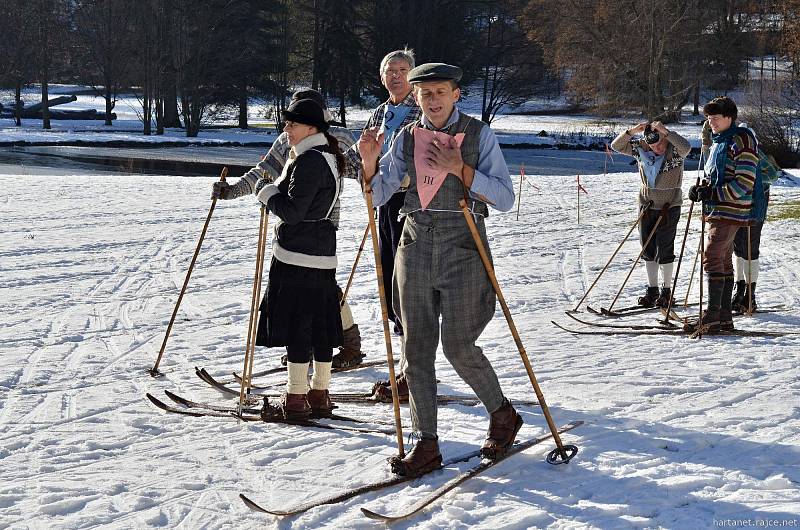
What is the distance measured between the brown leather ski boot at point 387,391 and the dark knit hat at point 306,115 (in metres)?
1.55

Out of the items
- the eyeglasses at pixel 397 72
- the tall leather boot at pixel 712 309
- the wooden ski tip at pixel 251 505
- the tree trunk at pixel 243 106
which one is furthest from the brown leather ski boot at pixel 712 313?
the tree trunk at pixel 243 106

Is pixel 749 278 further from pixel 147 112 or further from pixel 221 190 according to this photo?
pixel 147 112

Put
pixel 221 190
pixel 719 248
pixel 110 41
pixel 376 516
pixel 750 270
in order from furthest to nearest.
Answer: pixel 110 41
pixel 750 270
pixel 719 248
pixel 221 190
pixel 376 516

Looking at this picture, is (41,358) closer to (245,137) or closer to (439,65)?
(439,65)

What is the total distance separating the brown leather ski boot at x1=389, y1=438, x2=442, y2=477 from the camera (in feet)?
14.2

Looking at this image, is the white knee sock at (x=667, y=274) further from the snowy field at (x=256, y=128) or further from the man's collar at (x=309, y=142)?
the snowy field at (x=256, y=128)

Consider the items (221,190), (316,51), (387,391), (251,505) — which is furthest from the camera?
(316,51)

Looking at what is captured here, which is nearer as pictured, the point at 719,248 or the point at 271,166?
the point at 271,166

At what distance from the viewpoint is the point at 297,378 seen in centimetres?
524

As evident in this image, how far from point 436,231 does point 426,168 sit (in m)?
0.28

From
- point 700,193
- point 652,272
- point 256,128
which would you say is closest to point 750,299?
point 652,272

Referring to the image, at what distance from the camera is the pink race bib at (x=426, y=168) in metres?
4.21

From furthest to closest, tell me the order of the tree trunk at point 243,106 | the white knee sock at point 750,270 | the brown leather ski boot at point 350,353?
the tree trunk at point 243,106
the white knee sock at point 750,270
the brown leather ski boot at point 350,353

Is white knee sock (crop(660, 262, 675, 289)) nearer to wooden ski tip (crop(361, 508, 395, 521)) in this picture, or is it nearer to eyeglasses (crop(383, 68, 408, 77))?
eyeglasses (crop(383, 68, 408, 77))
